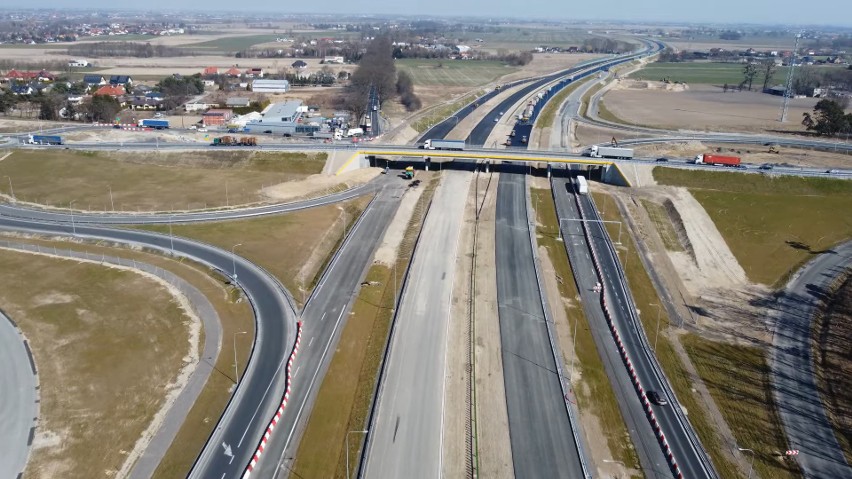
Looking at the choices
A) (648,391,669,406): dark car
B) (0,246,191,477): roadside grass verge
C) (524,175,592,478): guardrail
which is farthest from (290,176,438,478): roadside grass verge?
(648,391,669,406): dark car

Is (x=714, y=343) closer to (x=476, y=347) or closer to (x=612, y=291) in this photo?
(x=612, y=291)

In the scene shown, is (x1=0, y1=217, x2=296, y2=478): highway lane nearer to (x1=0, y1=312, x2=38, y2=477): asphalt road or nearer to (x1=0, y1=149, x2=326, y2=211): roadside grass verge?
(x1=0, y1=149, x2=326, y2=211): roadside grass verge

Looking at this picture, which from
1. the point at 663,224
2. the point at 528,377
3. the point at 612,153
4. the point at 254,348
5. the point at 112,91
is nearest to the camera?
the point at 528,377

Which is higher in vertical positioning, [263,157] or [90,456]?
[263,157]

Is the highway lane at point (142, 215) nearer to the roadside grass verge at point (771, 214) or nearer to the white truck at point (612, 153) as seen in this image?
the white truck at point (612, 153)

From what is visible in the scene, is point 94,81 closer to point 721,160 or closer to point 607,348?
point 721,160

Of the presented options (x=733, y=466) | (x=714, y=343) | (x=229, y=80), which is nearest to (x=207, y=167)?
(x=714, y=343)

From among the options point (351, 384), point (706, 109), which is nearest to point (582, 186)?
point (351, 384)
